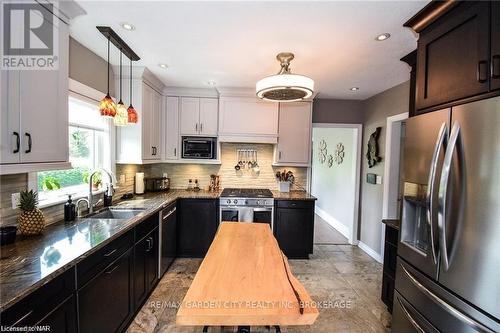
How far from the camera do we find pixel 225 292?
1192 millimetres

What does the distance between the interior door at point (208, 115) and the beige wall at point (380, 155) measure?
2591 millimetres

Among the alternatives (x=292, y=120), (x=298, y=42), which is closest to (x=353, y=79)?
(x=292, y=120)

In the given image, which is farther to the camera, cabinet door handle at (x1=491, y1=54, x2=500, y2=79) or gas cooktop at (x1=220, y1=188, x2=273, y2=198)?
gas cooktop at (x1=220, y1=188, x2=273, y2=198)

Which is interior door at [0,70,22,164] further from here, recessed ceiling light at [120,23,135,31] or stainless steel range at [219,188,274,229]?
stainless steel range at [219,188,274,229]

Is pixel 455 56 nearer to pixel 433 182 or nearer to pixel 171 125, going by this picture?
pixel 433 182

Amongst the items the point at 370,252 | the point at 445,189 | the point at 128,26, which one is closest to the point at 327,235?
the point at 370,252

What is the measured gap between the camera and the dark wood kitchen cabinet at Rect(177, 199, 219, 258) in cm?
360

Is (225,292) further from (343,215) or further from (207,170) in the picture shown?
(343,215)

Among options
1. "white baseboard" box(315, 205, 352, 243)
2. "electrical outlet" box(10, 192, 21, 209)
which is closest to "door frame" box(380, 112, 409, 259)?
"white baseboard" box(315, 205, 352, 243)

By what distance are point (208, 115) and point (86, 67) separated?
68.7 inches

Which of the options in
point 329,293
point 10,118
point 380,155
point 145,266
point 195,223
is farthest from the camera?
point 380,155

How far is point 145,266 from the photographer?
8.14ft

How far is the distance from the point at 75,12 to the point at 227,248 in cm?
211

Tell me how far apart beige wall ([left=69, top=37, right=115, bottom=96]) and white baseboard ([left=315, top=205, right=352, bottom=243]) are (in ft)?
15.1
